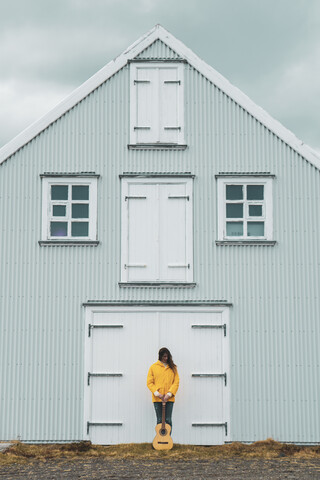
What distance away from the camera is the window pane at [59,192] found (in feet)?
50.1

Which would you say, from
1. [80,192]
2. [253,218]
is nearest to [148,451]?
[253,218]

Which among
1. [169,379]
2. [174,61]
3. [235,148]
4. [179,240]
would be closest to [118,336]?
[169,379]

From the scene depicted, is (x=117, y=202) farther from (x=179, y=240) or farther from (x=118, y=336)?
(x=118, y=336)

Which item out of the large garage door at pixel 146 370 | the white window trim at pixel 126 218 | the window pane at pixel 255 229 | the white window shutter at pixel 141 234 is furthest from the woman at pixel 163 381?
the window pane at pixel 255 229

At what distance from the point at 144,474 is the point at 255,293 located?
16.4 ft

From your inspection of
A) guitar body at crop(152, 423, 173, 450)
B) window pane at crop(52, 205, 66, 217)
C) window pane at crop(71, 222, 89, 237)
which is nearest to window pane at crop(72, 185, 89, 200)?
window pane at crop(52, 205, 66, 217)

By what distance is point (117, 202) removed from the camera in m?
15.2

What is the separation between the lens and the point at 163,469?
11891 millimetres

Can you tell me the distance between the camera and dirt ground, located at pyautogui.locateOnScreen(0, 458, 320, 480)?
11289 mm

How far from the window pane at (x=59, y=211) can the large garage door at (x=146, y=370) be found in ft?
7.22

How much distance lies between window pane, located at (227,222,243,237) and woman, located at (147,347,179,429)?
3.02 meters

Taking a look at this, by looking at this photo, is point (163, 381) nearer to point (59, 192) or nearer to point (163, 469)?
point (163, 469)

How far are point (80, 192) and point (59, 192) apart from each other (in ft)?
1.54

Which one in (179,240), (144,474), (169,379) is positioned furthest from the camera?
(179,240)
